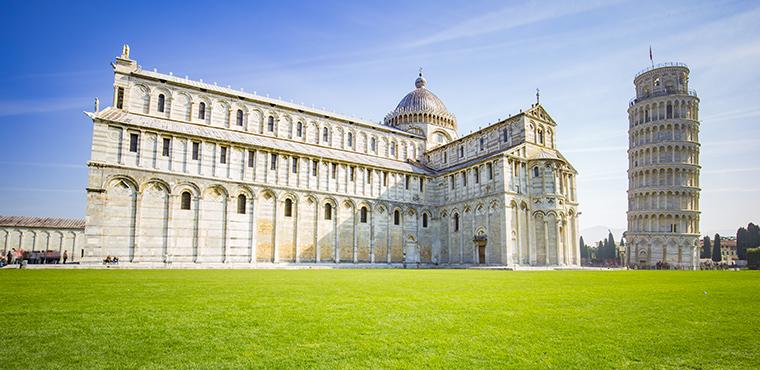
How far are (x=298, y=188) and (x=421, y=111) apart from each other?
2443cm

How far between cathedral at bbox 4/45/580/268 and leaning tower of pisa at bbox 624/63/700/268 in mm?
28157

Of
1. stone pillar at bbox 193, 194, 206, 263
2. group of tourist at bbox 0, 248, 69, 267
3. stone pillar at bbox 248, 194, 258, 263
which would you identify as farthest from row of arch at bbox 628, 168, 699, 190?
group of tourist at bbox 0, 248, 69, 267

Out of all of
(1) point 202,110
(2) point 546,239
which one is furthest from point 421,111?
(1) point 202,110

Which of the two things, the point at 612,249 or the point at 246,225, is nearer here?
the point at 246,225

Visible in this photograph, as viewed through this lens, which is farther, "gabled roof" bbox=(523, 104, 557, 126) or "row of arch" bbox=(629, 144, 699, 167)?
"row of arch" bbox=(629, 144, 699, 167)

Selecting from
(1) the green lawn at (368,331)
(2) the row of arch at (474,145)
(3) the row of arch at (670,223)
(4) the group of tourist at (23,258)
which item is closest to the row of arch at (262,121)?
(2) the row of arch at (474,145)

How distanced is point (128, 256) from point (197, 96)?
54.9 ft

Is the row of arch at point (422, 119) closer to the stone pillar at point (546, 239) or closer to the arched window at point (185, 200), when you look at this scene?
the stone pillar at point (546, 239)

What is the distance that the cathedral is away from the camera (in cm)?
3189

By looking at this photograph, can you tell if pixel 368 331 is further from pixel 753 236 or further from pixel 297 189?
pixel 753 236

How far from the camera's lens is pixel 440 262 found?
46.2 meters

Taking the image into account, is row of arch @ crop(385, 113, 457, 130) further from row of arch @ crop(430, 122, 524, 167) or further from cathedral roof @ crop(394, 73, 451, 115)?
row of arch @ crop(430, 122, 524, 167)

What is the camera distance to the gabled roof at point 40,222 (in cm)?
6059

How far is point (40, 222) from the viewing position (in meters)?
63.2
